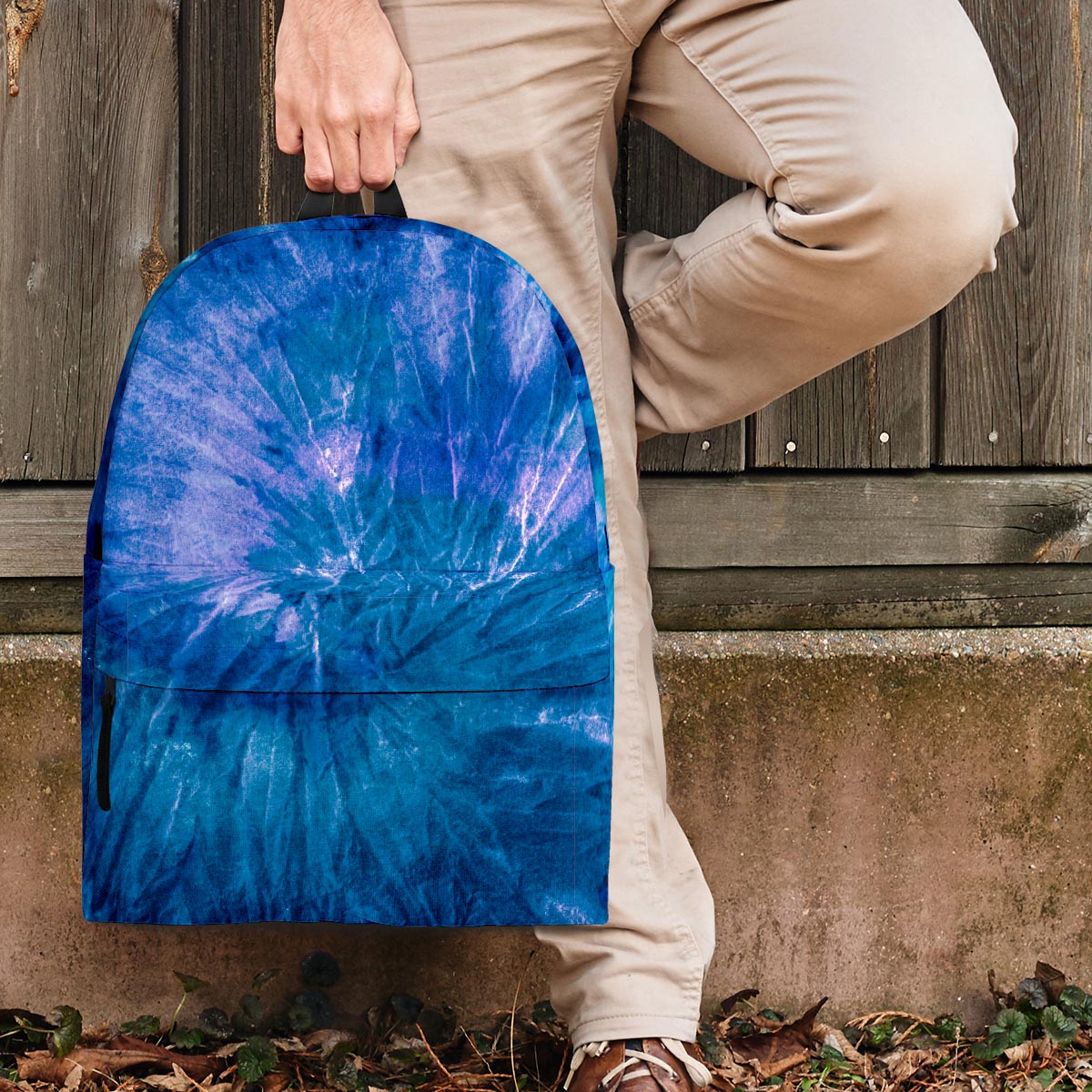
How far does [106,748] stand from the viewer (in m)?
1.06

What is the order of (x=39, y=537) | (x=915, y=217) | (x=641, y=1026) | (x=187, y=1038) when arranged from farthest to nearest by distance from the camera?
1. (x=39, y=537)
2. (x=187, y=1038)
3. (x=641, y=1026)
4. (x=915, y=217)

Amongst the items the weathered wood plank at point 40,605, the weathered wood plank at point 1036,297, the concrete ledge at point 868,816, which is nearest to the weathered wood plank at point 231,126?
the weathered wood plank at point 40,605

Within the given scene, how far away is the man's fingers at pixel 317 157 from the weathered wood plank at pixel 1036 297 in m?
0.99

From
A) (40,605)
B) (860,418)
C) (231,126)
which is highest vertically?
(231,126)

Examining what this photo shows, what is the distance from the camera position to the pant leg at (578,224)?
1099 mm

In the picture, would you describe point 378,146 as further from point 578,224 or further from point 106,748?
point 106,748

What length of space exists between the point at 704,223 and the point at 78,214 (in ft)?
3.09

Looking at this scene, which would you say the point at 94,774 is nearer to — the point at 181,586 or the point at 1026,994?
the point at 181,586

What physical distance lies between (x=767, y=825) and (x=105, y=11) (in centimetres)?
152

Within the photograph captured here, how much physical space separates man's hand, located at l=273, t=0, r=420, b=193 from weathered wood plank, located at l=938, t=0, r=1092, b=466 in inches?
36.9

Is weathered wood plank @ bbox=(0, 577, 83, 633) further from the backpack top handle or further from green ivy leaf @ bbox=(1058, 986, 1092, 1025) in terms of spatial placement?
green ivy leaf @ bbox=(1058, 986, 1092, 1025)

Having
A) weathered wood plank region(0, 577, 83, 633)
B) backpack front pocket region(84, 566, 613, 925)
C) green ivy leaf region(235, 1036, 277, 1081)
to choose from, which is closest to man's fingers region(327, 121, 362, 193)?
backpack front pocket region(84, 566, 613, 925)

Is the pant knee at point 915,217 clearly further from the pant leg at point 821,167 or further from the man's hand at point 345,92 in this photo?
the man's hand at point 345,92

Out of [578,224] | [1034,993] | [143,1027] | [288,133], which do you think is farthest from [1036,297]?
[143,1027]
